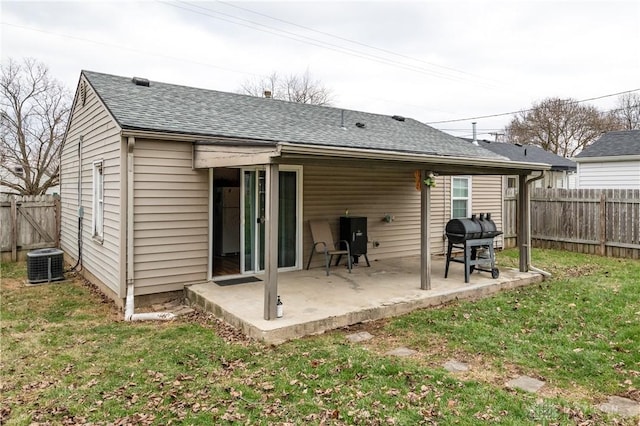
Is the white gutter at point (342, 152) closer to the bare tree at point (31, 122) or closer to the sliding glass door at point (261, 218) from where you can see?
the sliding glass door at point (261, 218)

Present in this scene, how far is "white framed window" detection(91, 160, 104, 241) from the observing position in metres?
7.25

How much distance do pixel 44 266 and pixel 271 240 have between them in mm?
5383

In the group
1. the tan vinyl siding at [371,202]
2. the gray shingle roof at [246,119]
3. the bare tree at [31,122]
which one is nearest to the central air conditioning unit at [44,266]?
the gray shingle roof at [246,119]

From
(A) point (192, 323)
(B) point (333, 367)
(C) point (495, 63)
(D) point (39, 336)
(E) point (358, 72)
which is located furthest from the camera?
(E) point (358, 72)

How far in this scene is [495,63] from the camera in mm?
20984

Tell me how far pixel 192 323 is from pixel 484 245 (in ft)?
15.6

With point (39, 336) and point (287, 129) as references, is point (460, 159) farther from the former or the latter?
point (39, 336)

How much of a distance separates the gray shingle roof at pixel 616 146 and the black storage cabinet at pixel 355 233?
1282 centimetres

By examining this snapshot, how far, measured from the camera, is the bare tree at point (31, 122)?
52.5 ft

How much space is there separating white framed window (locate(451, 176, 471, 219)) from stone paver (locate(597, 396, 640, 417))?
24.9 feet

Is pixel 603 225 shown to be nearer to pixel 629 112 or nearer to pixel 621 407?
pixel 621 407

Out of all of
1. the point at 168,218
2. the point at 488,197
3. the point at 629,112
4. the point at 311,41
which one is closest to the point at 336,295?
the point at 168,218

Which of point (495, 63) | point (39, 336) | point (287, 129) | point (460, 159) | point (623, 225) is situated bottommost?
point (39, 336)

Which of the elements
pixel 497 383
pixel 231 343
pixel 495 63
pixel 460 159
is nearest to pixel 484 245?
pixel 460 159
